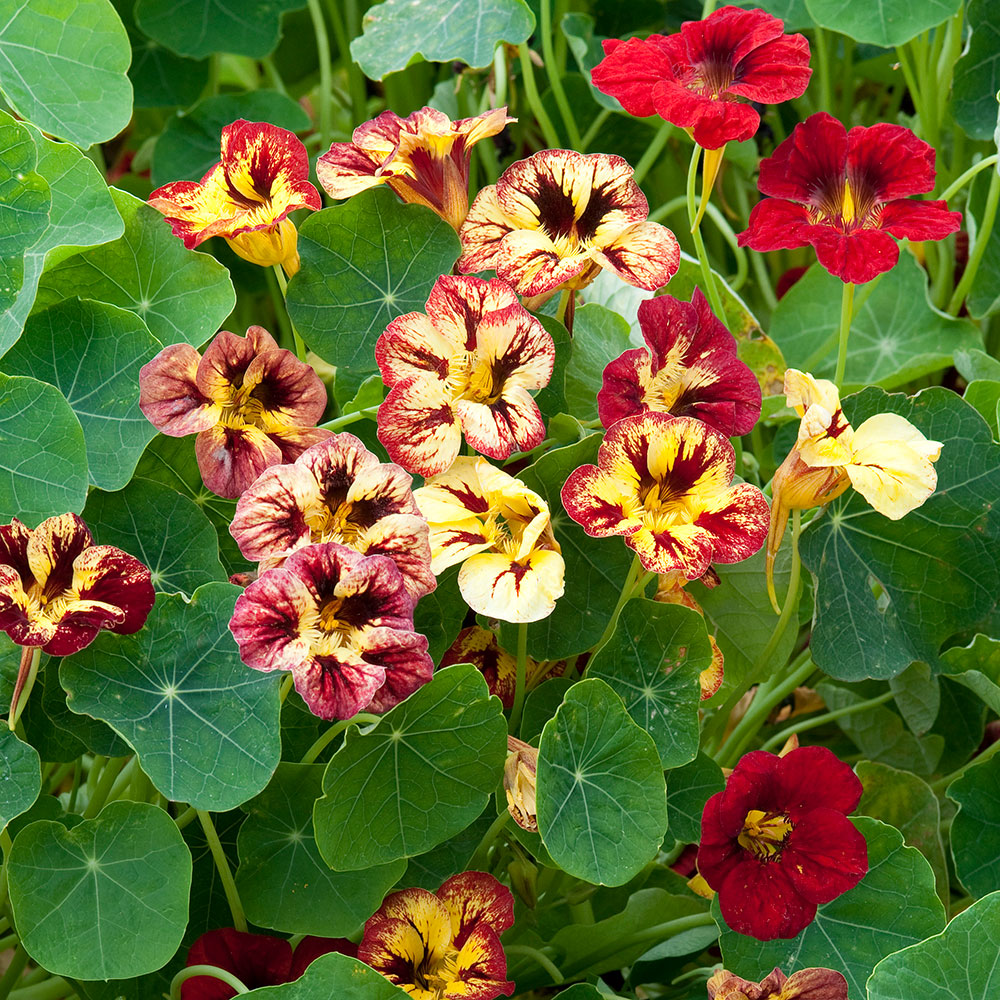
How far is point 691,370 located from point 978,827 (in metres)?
0.40

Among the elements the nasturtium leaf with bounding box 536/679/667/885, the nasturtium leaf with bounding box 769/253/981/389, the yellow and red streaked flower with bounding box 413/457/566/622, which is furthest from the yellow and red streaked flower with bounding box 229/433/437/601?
the nasturtium leaf with bounding box 769/253/981/389

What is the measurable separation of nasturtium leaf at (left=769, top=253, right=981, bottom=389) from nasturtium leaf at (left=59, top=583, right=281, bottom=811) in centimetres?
70

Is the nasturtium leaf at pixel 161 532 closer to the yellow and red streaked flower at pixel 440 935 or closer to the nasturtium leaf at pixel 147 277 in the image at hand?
the nasturtium leaf at pixel 147 277

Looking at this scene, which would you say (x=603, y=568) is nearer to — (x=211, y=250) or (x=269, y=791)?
(x=269, y=791)

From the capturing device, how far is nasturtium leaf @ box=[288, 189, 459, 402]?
83 centimetres

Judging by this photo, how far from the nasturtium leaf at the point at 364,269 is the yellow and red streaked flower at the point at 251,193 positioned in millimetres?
36

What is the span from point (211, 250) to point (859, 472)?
647 mm

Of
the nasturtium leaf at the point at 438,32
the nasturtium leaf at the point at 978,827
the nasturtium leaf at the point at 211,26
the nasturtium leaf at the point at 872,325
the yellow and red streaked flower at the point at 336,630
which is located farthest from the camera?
the nasturtium leaf at the point at 211,26

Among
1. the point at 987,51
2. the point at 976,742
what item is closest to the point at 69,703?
the point at 976,742

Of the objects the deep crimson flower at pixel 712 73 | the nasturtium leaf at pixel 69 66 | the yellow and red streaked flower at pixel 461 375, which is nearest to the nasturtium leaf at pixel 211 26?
the nasturtium leaf at pixel 69 66

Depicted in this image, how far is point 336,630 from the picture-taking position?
62 cm

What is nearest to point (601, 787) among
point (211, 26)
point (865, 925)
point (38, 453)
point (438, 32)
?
point (865, 925)

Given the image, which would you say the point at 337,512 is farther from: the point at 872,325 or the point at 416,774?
the point at 872,325

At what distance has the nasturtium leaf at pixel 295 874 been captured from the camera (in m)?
0.73
